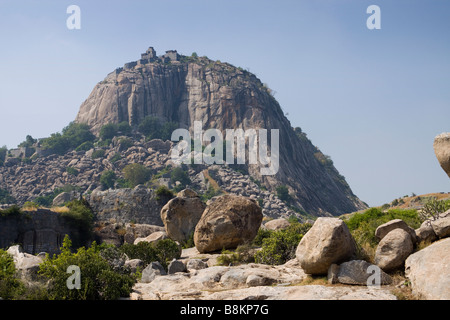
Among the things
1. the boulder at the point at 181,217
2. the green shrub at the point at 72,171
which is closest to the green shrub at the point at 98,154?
the green shrub at the point at 72,171

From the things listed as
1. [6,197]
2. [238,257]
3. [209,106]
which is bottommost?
[6,197]

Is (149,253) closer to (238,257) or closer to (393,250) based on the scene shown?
(238,257)

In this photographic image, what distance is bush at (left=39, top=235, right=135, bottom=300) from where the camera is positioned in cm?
1314

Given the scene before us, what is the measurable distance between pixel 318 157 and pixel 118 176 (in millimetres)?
69882

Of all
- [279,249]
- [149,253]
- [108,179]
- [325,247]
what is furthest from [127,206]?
[108,179]

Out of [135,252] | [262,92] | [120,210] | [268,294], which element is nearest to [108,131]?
[262,92]

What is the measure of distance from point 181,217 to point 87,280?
18.1 meters

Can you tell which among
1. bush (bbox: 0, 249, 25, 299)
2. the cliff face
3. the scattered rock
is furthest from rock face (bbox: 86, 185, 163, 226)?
the cliff face

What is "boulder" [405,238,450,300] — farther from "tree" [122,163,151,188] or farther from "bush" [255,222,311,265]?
"tree" [122,163,151,188]

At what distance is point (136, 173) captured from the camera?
115812mm

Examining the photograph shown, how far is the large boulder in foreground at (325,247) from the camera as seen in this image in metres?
13.2

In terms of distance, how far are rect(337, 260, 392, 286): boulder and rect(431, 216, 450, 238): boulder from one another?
Result: 2240 mm

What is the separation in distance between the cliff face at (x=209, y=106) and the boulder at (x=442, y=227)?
114150 mm

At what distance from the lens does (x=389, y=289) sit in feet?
39.4
